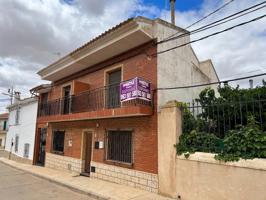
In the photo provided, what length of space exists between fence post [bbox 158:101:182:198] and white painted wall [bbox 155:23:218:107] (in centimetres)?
85

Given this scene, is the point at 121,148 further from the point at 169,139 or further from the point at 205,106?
the point at 205,106

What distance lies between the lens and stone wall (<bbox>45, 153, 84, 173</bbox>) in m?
11.2

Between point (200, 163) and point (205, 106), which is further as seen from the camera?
point (205, 106)

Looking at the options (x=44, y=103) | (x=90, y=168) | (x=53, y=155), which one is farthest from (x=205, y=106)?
(x=44, y=103)

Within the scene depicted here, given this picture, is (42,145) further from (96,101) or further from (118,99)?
(118,99)

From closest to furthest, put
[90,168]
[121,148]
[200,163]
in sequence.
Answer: [200,163] → [121,148] → [90,168]

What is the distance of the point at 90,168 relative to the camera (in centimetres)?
1049

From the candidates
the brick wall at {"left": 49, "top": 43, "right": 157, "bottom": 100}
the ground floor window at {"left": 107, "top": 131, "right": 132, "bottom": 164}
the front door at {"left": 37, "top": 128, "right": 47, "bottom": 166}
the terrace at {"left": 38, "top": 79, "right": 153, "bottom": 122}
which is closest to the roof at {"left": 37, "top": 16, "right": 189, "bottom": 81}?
the brick wall at {"left": 49, "top": 43, "right": 157, "bottom": 100}

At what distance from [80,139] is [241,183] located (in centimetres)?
818

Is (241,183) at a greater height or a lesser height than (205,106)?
lesser

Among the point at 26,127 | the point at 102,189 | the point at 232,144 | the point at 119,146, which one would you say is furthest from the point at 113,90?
the point at 26,127

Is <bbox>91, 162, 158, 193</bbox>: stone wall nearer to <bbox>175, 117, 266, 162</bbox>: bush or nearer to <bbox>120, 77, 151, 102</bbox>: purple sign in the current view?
<bbox>175, 117, 266, 162</bbox>: bush

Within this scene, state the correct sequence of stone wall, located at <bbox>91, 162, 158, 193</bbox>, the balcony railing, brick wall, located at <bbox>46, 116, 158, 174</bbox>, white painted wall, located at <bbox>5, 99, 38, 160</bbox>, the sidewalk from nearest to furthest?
the sidewalk, stone wall, located at <bbox>91, 162, 158, 193</bbox>, brick wall, located at <bbox>46, 116, 158, 174</bbox>, the balcony railing, white painted wall, located at <bbox>5, 99, 38, 160</bbox>

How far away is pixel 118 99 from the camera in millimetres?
9789
